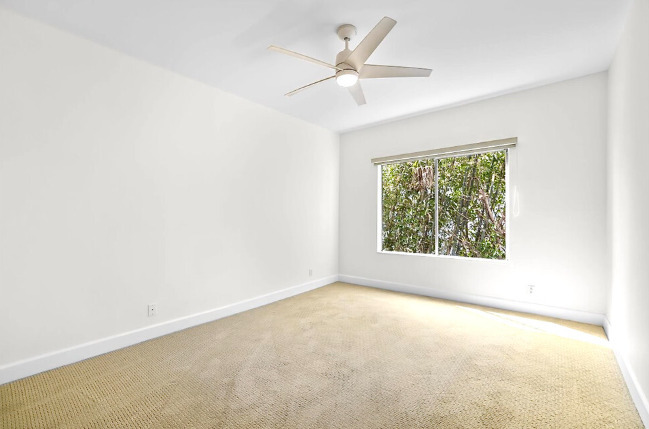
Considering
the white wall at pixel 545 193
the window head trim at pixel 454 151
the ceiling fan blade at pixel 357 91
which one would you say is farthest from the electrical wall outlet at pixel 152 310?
the window head trim at pixel 454 151

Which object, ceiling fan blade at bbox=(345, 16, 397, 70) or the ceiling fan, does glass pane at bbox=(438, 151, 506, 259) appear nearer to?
the ceiling fan

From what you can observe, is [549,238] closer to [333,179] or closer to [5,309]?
[333,179]

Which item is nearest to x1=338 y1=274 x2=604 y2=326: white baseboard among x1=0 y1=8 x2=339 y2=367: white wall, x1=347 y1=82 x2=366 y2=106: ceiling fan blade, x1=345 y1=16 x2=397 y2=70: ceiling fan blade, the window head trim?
x1=0 y1=8 x2=339 y2=367: white wall

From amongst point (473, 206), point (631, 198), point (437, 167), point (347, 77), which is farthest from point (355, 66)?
point (473, 206)

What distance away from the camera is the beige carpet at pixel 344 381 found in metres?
1.71

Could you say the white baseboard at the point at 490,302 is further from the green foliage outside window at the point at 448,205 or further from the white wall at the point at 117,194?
the white wall at the point at 117,194

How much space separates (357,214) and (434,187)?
1.23 meters

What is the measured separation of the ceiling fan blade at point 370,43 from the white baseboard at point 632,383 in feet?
8.34

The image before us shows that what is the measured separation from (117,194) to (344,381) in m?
2.35

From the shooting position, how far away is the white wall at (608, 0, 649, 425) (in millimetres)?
1774

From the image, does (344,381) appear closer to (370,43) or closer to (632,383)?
(632,383)

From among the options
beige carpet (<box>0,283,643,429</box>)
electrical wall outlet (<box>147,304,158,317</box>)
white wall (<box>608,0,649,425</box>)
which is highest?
white wall (<box>608,0,649,425</box>)

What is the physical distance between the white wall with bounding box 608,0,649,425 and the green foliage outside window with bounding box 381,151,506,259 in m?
1.60

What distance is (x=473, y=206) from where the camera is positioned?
14.9 feet
